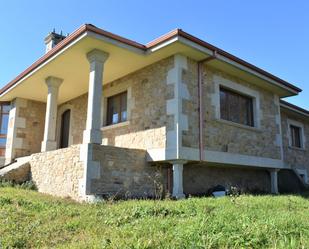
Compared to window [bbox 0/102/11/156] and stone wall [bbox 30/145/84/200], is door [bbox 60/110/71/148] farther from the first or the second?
A: stone wall [bbox 30/145/84/200]

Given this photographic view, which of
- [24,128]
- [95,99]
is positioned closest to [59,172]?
[95,99]

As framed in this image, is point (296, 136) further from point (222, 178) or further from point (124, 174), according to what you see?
point (124, 174)

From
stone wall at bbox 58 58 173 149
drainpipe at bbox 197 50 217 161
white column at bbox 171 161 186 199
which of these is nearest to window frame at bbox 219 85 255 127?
drainpipe at bbox 197 50 217 161

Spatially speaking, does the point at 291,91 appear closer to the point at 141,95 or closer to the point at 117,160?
the point at 141,95

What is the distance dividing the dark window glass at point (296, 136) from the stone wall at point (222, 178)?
433 centimetres

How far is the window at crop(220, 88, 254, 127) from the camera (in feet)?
35.3

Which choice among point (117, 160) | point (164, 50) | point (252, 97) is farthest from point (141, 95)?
point (252, 97)

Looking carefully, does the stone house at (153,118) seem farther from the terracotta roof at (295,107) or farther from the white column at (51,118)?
the terracotta roof at (295,107)

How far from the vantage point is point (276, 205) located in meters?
6.91

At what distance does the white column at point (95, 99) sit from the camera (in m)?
8.37

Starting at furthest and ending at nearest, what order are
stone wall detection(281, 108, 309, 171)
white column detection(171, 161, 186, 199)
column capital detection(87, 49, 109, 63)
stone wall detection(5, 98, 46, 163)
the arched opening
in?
1. stone wall detection(281, 108, 309, 171)
2. the arched opening
3. stone wall detection(5, 98, 46, 163)
4. column capital detection(87, 49, 109, 63)
5. white column detection(171, 161, 186, 199)

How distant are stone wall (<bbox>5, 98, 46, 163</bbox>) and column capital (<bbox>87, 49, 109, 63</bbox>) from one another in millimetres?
6035

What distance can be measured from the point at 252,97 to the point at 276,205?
18.5 feet

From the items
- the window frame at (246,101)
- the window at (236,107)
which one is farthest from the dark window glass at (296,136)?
the window at (236,107)
